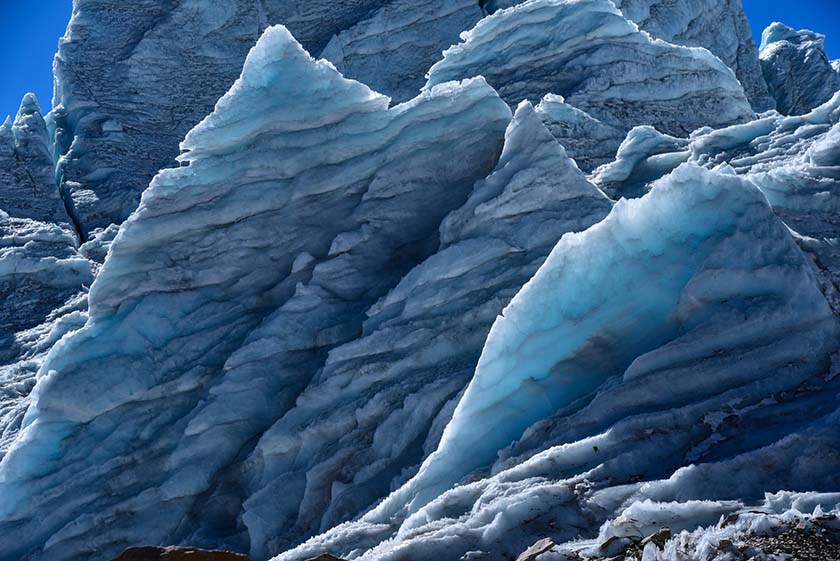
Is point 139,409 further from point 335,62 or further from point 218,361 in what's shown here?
point 335,62

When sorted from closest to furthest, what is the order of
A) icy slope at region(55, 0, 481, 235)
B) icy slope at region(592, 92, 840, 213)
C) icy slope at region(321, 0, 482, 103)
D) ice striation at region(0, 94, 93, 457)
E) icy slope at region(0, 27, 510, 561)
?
icy slope at region(0, 27, 510, 561)
icy slope at region(592, 92, 840, 213)
ice striation at region(0, 94, 93, 457)
icy slope at region(55, 0, 481, 235)
icy slope at region(321, 0, 482, 103)

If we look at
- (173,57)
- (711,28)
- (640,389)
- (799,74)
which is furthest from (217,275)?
(799,74)

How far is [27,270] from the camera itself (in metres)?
19.4

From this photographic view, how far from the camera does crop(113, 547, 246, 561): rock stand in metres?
5.31

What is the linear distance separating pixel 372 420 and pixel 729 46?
24986 mm

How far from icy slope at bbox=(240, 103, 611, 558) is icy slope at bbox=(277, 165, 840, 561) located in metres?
1.71

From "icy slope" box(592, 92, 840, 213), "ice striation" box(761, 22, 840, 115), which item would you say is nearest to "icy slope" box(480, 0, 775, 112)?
"ice striation" box(761, 22, 840, 115)

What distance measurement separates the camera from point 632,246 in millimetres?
7133

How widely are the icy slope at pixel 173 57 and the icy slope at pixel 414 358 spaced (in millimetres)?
15228

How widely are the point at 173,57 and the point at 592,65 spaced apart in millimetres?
14555

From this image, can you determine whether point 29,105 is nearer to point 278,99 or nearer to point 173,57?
point 173,57

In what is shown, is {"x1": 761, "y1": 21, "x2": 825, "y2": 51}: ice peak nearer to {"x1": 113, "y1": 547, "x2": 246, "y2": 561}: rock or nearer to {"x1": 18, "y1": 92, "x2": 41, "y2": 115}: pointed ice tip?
{"x1": 18, "y1": 92, "x2": 41, "y2": 115}: pointed ice tip

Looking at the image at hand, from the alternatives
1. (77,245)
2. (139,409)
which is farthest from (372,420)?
(77,245)

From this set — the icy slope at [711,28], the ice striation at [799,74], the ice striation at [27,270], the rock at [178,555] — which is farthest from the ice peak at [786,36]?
the rock at [178,555]
